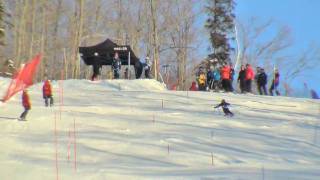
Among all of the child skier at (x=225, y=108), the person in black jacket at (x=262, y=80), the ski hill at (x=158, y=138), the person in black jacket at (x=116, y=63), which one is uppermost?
the person in black jacket at (x=116, y=63)

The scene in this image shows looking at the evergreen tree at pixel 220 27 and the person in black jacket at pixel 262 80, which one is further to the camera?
the evergreen tree at pixel 220 27

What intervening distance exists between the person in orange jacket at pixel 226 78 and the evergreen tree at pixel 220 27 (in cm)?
3061

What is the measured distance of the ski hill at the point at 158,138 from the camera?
48.7 feet

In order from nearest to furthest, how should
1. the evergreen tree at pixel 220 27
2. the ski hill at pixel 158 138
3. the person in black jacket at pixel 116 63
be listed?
the ski hill at pixel 158 138 < the person in black jacket at pixel 116 63 < the evergreen tree at pixel 220 27

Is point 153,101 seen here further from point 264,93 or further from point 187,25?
point 187,25

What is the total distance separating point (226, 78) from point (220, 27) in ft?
109

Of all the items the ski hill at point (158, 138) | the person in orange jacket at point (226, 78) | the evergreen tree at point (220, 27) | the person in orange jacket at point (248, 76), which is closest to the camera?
the ski hill at point (158, 138)

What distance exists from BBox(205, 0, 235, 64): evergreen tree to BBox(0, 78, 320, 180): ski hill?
3527 cm

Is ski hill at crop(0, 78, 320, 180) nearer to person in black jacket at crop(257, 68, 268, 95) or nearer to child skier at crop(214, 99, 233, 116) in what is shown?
child skier at crop(214, 99, 233, 116)

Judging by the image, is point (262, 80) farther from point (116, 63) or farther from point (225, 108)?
point (225, 108)

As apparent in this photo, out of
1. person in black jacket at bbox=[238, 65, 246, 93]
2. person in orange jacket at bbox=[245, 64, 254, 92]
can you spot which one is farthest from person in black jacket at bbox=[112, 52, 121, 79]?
person in orange jacket at bbox=[245, 64, 254, 92]

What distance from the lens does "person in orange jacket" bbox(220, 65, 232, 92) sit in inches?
1293

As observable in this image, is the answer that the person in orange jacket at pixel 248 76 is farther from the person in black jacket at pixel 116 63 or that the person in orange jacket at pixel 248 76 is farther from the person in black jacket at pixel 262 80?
the person in black jacket at pixel 116 63

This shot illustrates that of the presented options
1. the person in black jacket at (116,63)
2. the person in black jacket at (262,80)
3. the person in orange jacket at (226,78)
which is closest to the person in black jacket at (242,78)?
the person in orange jacket at (226,78)
